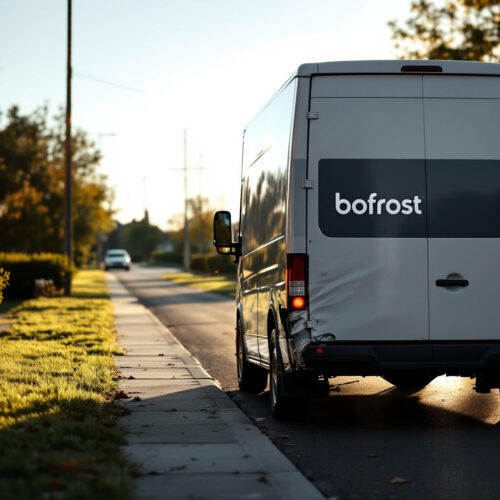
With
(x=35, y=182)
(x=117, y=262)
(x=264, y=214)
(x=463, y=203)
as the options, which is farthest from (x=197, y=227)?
(x=463, y=203)

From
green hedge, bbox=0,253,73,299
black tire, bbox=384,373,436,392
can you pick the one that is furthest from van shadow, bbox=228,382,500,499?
green hedge, bbox=0,253,73,299

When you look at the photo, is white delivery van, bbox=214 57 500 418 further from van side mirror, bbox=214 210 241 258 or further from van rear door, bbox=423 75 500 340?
van side mirror, bbox=214 210 241 258

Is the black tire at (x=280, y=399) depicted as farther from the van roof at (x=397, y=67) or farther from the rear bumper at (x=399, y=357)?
the van roof at (x=397, y=67)

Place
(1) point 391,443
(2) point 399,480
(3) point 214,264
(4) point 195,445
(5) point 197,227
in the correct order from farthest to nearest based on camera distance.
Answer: (5) point 197,227 → (3) point 214,264 → (1) point 391,443 → (4) point 195,445 → (2) point 399,480

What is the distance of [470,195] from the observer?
30.6 ft

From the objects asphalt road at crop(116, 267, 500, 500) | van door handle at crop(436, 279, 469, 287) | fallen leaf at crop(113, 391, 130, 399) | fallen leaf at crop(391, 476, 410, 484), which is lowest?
asphalt road at crop(116, 267, 500, 500)

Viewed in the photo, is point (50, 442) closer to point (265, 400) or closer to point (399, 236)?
point (399, 236)

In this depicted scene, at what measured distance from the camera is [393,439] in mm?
9039

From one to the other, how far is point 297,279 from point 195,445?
1629 millimetres

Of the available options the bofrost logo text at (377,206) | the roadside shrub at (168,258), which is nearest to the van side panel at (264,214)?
the bofrost logo text at (377,206)

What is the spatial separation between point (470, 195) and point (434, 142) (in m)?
0.54

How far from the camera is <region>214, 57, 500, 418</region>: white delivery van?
908cm

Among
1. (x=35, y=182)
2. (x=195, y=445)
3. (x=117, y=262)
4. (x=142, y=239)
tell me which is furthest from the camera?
(x=142, y=239)

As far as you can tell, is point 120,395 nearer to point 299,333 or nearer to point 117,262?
point 299,333
